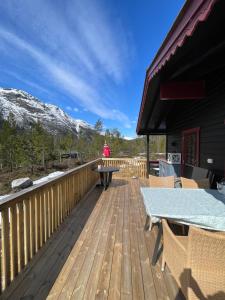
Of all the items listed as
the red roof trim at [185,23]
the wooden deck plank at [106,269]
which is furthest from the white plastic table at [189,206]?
the red roof trim at [185,23]

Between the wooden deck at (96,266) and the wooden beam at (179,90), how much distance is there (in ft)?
7.53

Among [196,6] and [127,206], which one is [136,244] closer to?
[127,206]

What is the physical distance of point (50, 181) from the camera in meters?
2.87

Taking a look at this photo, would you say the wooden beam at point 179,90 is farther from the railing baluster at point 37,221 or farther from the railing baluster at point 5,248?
the railing baluster at point 5,248

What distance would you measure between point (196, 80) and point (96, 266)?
3697mm

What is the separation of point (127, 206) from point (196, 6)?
389 centimetres

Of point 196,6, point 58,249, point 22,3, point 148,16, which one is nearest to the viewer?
point 196,6

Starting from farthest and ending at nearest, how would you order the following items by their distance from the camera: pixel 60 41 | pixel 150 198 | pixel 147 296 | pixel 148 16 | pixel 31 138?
pixel 31 138
pixel 60 41
pixel 148 16
pixel 150 198
pixel 147 296

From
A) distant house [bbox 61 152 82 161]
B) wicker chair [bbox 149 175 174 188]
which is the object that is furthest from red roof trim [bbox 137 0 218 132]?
distant house [bbox 61 152 82 161]

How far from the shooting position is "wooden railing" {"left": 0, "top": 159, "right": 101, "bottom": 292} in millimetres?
1798

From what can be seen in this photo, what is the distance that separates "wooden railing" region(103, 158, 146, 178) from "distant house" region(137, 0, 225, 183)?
2600 millimetres

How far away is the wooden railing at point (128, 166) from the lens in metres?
9.16

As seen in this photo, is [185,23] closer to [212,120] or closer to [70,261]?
[70,261]

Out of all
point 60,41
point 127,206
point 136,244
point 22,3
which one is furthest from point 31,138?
point 136,244
